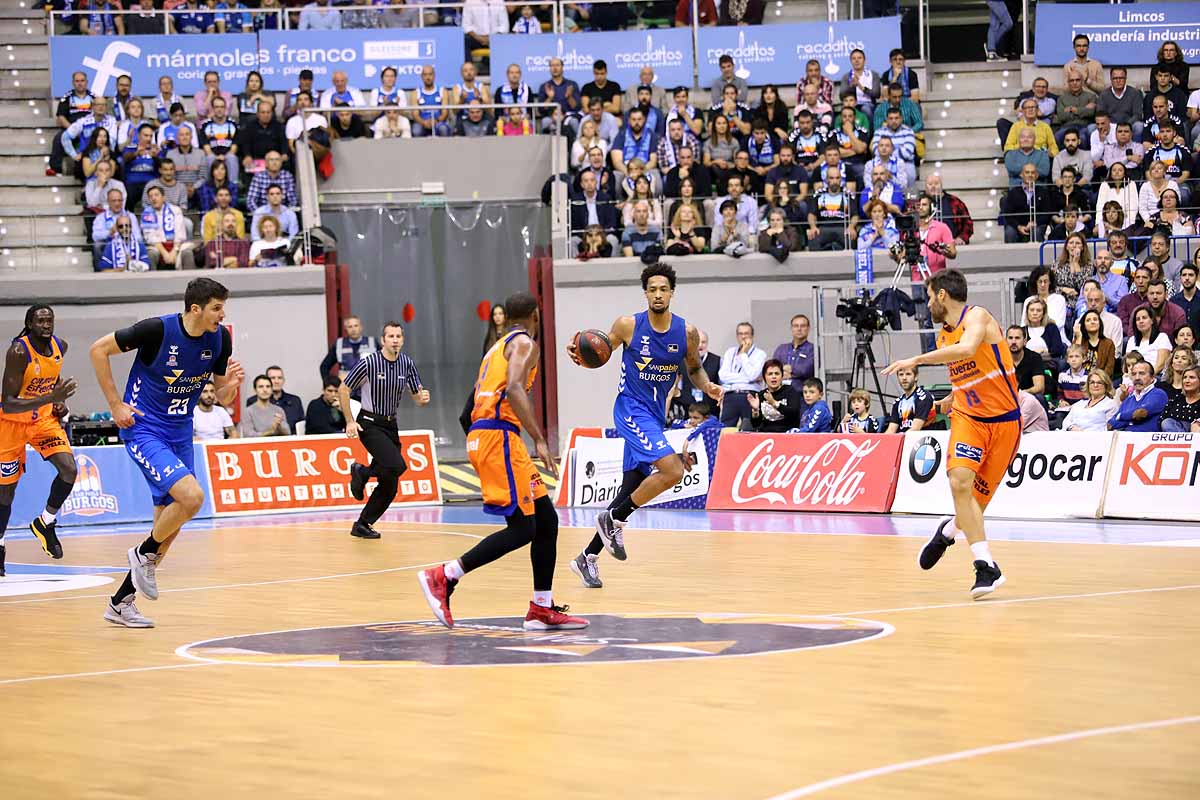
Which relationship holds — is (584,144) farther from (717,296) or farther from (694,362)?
(694,362)

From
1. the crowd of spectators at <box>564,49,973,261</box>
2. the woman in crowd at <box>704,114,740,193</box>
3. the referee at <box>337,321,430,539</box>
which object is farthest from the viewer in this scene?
the woman in crowd at <box>704,114,740,193</box>

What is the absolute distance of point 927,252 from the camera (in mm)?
20562

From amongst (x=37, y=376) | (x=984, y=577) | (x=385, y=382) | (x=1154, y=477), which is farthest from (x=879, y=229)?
(x=984, y=577)

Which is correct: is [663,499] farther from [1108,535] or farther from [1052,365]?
[1108,535]

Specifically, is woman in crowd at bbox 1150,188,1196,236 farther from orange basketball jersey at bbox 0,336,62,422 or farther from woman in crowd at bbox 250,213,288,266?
orange basketball jersey at bbox 0,336,62,422

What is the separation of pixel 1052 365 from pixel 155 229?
13210 mm

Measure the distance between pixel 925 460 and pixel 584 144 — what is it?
913cm

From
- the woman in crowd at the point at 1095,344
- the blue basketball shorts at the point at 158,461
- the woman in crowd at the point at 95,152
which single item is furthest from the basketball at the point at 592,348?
the woman in crowd at the point at 95,152

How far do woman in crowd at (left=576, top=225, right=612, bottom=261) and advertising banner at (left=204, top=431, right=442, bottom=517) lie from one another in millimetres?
3924

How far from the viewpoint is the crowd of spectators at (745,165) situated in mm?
22812

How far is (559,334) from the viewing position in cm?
2345

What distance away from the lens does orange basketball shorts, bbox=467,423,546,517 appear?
9.18 metres

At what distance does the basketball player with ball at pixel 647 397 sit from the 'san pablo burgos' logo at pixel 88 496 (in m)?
9.54

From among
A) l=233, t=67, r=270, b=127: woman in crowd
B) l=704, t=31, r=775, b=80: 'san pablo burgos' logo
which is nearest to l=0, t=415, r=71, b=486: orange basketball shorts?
l=233, t=67, r=270, b=127: woman in crowd
